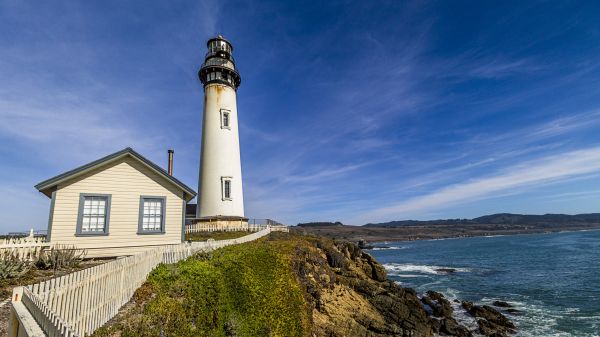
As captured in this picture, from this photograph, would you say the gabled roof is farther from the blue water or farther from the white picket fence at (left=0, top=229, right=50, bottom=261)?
the blue water

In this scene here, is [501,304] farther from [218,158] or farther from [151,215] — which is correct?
[151,215]

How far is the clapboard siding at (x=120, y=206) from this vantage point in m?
13.2

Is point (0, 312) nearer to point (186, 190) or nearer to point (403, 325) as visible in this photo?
point (186, 190)

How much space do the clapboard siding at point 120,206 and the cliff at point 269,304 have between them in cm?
361

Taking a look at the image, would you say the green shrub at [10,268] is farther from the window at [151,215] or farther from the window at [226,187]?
the window at [226,187]

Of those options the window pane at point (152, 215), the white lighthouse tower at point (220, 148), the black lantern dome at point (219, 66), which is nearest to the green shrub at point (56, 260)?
the window pane at point (152, 215)

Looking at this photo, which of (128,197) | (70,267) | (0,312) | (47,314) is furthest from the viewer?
(128,197)

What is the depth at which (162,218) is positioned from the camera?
15578 millimetres

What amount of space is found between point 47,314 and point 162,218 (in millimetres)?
12366

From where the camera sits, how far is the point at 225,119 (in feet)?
92.0

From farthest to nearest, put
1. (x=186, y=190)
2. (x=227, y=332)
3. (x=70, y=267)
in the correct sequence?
(x=186, y=190), (x=70, y=267), (x=227, y=332)

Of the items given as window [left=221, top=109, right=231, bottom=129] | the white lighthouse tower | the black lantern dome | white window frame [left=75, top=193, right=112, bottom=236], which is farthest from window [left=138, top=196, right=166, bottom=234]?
the black lantern dome

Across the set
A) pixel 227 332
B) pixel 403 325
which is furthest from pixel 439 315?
pixel 227 332

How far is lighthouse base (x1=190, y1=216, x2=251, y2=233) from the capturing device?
25141 mm
